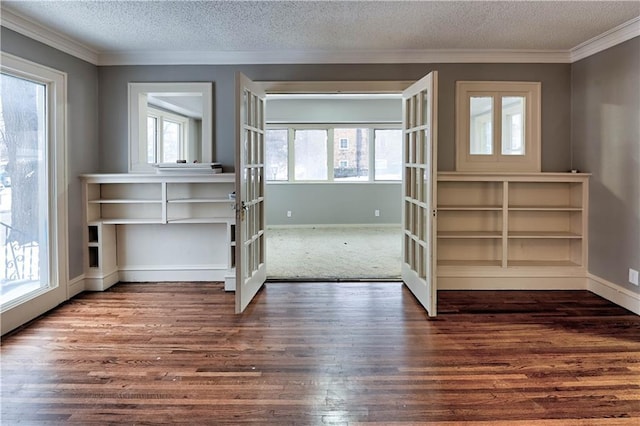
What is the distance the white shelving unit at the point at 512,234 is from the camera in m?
4.36

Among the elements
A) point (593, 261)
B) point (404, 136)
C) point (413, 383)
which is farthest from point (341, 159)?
point (413, 383)

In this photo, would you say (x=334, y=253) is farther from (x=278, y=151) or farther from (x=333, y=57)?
(x=278, y=151)

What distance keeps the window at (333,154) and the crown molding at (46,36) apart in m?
4.96

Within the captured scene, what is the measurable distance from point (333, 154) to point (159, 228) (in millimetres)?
5117

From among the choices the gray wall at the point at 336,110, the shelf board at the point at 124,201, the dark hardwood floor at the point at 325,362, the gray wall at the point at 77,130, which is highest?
the gray wall at the point at 336,110

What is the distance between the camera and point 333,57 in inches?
172

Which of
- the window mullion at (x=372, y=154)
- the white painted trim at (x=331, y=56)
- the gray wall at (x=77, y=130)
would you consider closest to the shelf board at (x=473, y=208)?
the white painted trim at (x=331, y=56)

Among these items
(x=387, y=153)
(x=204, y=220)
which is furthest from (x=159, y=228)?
(x=387, y=153)

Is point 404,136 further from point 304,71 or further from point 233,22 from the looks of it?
point 233,22

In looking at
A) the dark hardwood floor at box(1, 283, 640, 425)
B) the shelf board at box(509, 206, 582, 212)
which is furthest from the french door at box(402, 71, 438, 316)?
the shelf board at box(509, 206, 582, 212)

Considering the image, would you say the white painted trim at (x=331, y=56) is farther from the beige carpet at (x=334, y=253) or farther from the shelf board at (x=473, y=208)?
the beige carpet at (x=334, y=253)

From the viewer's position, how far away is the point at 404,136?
14.6 feet

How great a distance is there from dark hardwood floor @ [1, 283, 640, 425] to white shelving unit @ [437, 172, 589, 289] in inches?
12.3

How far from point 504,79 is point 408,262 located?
81.1 inches
